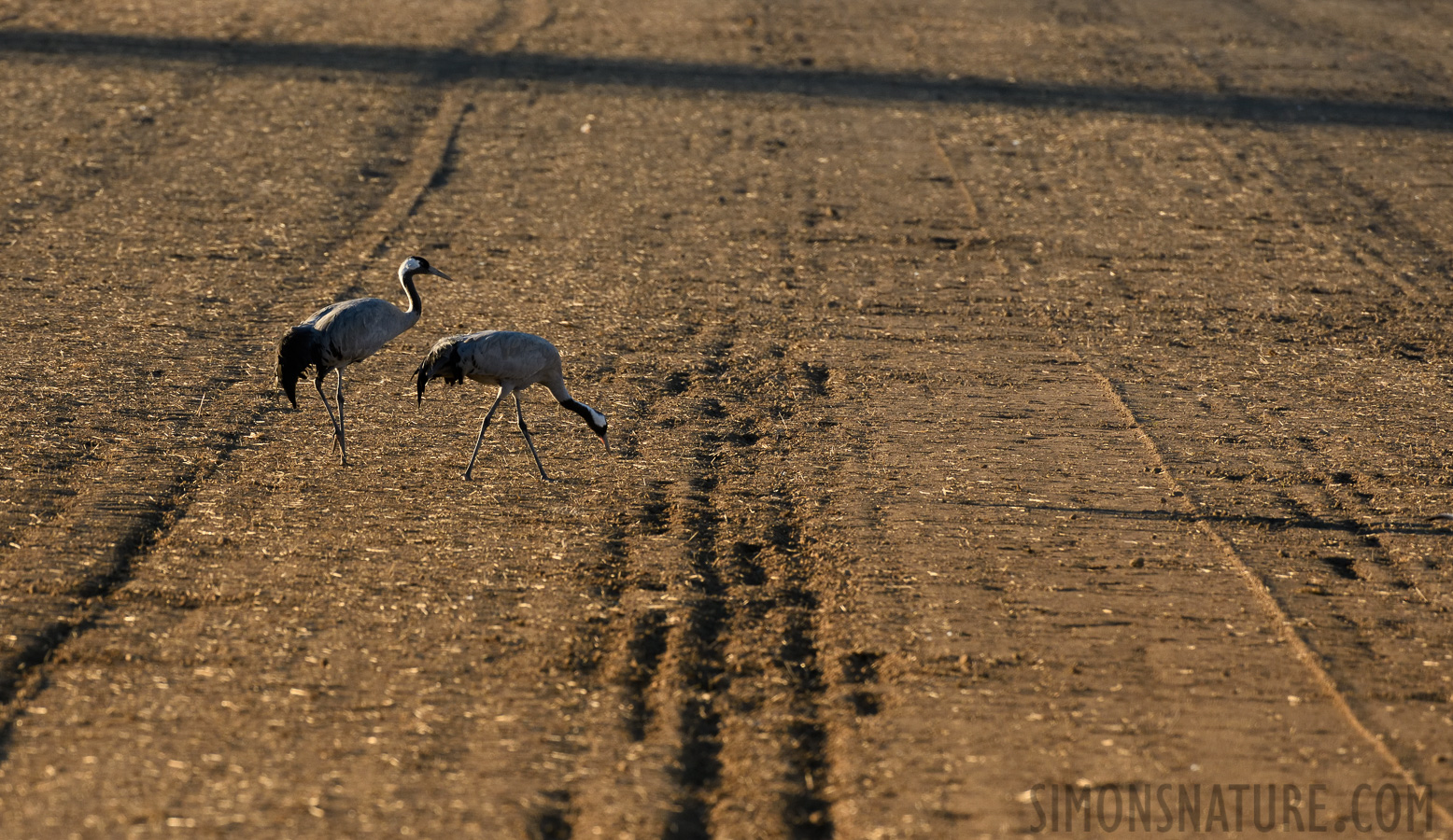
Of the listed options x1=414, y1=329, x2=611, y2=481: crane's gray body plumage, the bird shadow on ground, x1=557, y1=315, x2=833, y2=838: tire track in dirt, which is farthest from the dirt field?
the bird shadow on ground

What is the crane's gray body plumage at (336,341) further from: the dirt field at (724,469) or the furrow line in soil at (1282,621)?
the furrow line in soil at (1282,621)

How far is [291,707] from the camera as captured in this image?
16.7 feet

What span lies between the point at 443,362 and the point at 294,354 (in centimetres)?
79

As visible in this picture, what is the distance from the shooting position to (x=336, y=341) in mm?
7402

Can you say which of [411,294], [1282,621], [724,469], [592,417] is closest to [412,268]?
[411,294]

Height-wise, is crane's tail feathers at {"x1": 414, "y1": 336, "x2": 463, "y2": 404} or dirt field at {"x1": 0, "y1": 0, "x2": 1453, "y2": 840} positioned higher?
crane's tail feathers at {"x1": 414, "y1": 336, "x2": 463, "y2": 404}

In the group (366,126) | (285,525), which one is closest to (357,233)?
(366,126)

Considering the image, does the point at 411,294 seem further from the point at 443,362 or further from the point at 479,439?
the point at 479,439

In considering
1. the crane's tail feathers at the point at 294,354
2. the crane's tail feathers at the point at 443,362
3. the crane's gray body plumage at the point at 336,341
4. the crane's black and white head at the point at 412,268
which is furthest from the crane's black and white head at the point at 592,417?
the crane's tail feathers at the point at 294,354

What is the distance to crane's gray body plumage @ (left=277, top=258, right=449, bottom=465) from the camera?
727 centimetres

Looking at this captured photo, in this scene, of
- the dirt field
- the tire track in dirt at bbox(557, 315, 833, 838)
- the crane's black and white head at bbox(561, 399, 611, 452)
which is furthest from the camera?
the crane's black and white head at bbox(561, 399, 611, 452)

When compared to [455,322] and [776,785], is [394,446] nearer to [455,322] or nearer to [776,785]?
[455,322]

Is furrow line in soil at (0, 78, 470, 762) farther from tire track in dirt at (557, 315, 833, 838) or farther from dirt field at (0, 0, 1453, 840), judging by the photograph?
tire track in dirt at (557, 315, 833, 838)

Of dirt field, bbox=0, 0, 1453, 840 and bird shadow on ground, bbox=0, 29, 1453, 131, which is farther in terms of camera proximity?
bird shadow on ground, bbox=0, 29, 1453, 131
